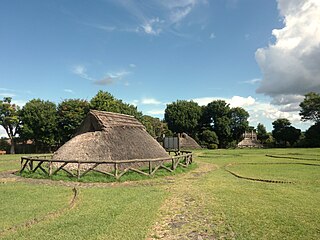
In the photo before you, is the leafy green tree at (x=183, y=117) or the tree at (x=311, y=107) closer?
the tree at (x=311, y=107)

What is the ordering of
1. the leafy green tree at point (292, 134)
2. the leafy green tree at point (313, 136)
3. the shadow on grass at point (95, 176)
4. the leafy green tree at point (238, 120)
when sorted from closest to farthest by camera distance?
the shadow on grass at point (95, 176)
the leafy green tree at point (313, 136)
the leafy green tree at point (292, 134)
the leafy green tree at point (238, 120)

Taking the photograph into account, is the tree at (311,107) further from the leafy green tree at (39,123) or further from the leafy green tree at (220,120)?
the leafy green tree at (39,123)

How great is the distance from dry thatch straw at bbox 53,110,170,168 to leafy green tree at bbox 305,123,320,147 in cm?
4921

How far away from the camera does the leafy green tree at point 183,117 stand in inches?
2783

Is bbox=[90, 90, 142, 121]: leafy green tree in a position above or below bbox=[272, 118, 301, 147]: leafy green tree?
above

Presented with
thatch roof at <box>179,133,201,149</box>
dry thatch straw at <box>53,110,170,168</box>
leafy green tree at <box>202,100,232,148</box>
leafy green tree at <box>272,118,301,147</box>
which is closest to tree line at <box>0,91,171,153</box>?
thatch roof at <box>179,133,201,149</box>

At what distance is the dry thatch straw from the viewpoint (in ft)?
57.8

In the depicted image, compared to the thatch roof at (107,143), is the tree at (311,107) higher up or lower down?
higher up

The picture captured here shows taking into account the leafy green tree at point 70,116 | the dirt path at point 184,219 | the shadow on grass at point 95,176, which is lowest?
the dirt path at point 184,219

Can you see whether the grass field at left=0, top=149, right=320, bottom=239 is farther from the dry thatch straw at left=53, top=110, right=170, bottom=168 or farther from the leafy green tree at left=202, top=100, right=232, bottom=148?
the leafy green tree at left=202, top=100, right=232, bottom=148

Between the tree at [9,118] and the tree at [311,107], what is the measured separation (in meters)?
64.2

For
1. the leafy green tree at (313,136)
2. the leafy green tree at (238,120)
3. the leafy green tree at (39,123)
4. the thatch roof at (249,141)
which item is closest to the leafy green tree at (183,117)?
the leafy green tree at (238,120)

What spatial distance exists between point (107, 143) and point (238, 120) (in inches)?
2362

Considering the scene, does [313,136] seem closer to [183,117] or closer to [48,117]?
[183,117]
